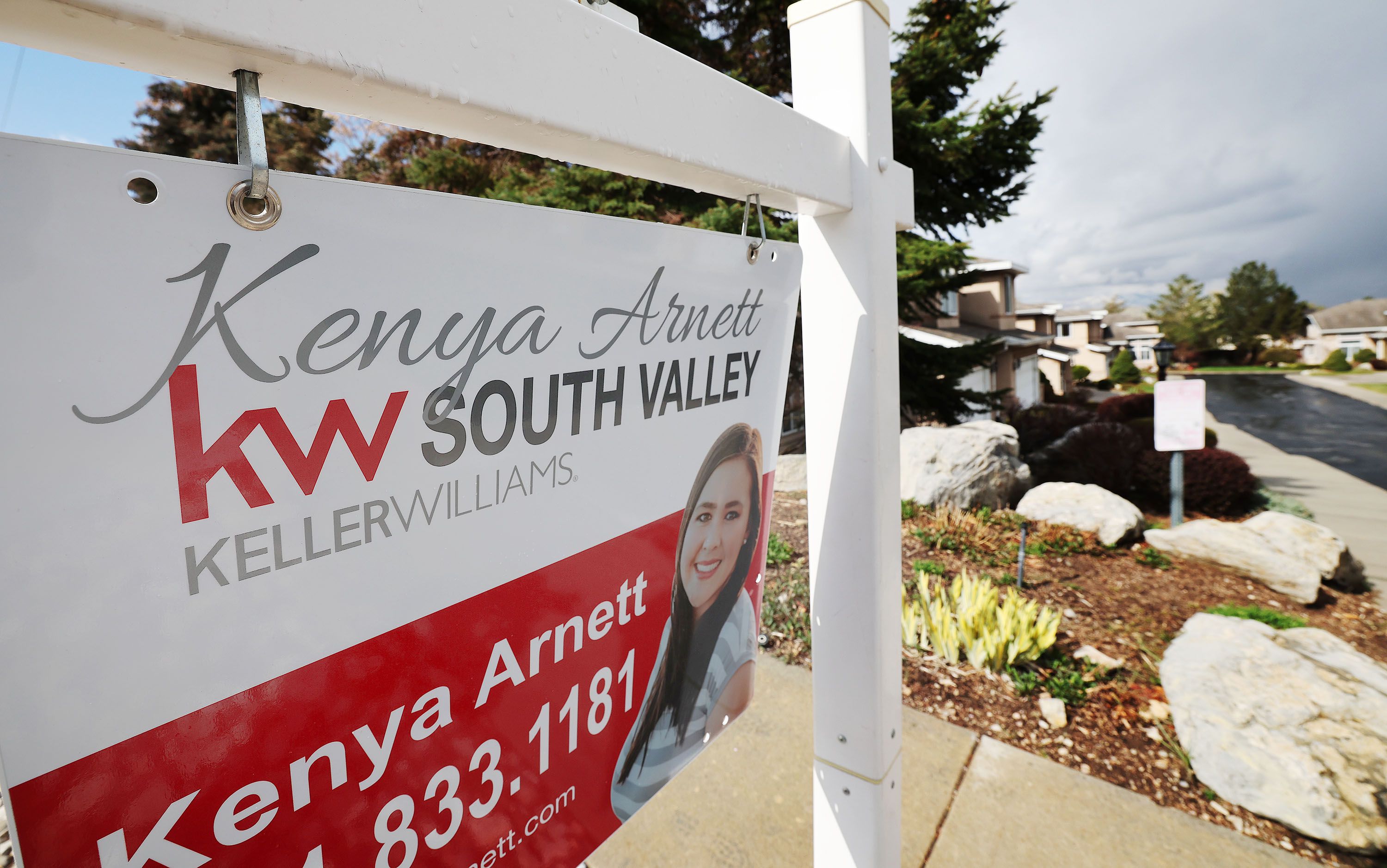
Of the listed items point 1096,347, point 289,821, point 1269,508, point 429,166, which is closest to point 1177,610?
point 1269,508

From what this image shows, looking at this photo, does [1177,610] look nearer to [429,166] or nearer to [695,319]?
[695,319]

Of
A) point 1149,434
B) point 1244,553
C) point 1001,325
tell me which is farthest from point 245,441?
point 1001,325

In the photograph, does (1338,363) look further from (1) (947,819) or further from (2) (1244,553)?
(1) (947,819)

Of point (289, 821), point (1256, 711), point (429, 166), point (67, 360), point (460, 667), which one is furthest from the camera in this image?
point (429, 166)

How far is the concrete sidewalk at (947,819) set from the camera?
2.42 m

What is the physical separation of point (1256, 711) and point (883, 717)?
2.64 metres

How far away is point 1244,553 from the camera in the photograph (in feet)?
17.5

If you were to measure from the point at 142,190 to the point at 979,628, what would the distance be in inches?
157

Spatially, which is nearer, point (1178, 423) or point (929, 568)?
point (929, 568)

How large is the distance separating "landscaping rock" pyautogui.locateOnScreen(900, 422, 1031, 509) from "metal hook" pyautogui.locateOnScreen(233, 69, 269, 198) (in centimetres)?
651

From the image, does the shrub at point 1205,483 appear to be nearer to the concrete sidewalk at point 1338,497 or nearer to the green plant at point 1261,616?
the concrete sidewalk at point 1338,497

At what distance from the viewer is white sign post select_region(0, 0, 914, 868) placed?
59cm

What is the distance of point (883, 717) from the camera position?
4.64 feet

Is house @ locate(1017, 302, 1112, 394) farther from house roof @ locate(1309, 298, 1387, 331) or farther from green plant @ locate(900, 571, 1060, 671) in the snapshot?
green plant @ locate(900, 571, 1060, 671)
